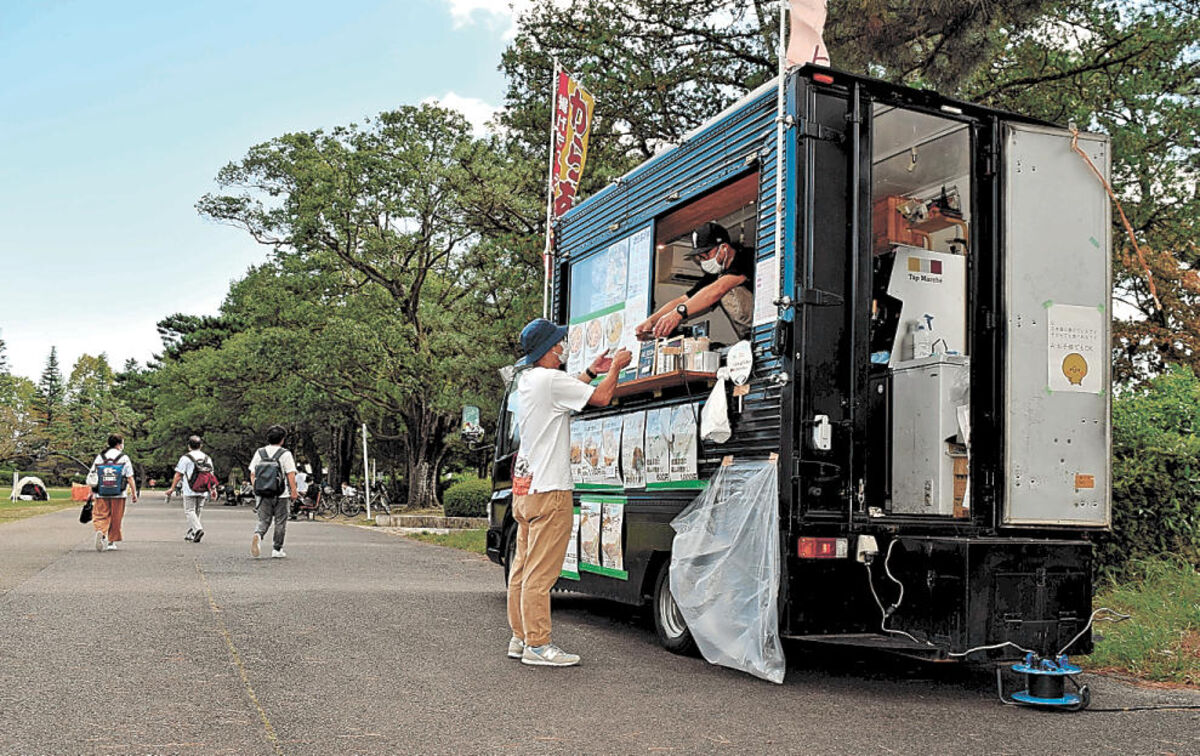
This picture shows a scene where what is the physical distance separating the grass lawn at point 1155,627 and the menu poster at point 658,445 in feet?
9.30

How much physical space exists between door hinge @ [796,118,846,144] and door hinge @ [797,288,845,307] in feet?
2.80

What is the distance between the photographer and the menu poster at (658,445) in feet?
24.0

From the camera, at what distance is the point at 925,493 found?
634 centimetres

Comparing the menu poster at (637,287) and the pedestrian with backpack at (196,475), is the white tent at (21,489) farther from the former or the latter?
the menu poster at (637,287)

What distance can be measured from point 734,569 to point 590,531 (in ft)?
7.32

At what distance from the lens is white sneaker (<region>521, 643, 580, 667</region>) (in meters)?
6.52

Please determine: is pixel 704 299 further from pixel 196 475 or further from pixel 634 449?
pixel 196 475

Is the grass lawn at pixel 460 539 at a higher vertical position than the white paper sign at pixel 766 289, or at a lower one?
lower

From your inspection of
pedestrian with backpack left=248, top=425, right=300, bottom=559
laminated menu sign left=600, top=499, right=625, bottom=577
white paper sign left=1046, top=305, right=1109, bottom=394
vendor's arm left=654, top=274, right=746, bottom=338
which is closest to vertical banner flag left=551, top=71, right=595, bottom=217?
laminated menu sign left=600, top=499, right=625, bottom=577

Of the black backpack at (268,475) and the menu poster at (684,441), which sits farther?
the black backpack at (268,475)

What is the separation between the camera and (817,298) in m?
6.01

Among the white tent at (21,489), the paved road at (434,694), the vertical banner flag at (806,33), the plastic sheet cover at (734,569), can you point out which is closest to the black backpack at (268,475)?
the paved road at (434,694)

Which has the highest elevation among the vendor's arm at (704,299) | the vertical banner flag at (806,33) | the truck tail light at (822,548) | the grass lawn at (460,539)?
the vertical banner flag at (806,33)

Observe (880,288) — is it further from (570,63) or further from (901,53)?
(570,63)
